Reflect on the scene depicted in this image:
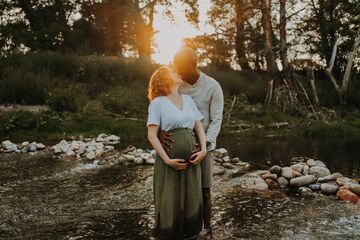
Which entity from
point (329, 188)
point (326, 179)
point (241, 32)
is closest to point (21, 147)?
point (326, 179)

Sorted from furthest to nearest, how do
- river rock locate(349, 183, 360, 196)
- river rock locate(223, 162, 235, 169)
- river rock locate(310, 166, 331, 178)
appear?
river rock locate(223, 162, 235, 169) → river rock locate(310, 166, 331, 178) → river rock locate(349, 183, 360, 196)

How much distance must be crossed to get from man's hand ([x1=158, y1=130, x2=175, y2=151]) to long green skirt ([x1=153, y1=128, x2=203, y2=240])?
29 millimetres

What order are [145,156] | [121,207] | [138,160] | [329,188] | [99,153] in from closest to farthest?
[121,207] → [329,188] → [138,160] → [145,156] → [99,153]

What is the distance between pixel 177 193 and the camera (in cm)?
402

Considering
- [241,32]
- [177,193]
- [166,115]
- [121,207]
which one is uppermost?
[241,32]

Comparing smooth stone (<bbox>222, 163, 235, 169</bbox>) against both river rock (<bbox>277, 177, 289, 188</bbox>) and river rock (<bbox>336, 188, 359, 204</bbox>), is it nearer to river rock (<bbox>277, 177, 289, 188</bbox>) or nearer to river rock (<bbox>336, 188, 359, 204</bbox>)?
river rock (<bbox>277, 177, 289, 188</bbox>)

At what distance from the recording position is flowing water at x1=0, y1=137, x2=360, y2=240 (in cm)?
460

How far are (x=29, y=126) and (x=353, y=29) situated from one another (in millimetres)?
13585

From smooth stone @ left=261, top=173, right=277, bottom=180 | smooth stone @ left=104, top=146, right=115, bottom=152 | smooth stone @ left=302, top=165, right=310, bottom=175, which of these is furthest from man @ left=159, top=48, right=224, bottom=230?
smooth stone @ left=104, top=146, right=115, bottom=152

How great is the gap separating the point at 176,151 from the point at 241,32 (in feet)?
53.8

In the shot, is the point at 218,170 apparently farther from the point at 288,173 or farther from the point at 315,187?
the point at 315,187

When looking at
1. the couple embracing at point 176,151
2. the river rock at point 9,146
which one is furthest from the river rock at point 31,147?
the couple embracing at point 176,151

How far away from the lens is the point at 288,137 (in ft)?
42.5

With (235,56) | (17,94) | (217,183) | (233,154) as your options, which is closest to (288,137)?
(233,154)
